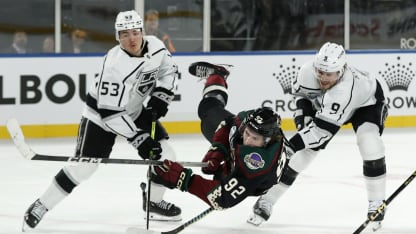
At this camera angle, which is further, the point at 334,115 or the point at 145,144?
the point at 334,115

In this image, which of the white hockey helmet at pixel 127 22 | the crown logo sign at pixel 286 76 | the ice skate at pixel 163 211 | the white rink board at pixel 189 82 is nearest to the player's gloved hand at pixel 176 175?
the white hockey helmet at pixel 127 22

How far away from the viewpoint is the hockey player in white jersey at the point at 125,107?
4.12 metres

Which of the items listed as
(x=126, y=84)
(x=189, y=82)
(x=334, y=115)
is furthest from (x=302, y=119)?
(x=189, y=82)

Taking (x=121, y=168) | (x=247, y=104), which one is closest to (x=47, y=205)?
(x=121, y=168)

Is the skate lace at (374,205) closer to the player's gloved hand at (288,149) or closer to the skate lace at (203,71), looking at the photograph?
the player's gloved hand at (288,149)

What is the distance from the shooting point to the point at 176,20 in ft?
29.2

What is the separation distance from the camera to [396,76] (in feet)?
26.8

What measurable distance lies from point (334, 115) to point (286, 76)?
371cm

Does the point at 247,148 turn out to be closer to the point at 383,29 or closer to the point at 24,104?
the point at 24,104

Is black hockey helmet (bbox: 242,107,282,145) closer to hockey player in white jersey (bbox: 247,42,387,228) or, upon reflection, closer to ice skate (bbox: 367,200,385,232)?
hockey player in white jersey (bbox: 247,42,387,228)

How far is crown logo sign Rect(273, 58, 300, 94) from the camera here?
7.90 m

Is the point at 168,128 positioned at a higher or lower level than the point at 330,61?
lower

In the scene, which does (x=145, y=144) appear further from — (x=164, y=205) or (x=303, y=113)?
(x=303, y=113)

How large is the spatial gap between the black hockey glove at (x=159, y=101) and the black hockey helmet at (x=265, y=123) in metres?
0.69
